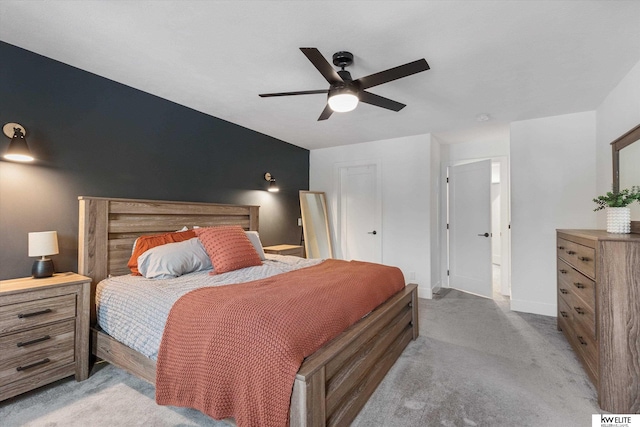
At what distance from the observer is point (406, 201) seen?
4566mm

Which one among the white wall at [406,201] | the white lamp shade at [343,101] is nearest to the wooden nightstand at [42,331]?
the white lamp shade at [343,101]

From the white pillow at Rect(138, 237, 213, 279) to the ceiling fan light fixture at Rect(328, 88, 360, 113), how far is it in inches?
67.8

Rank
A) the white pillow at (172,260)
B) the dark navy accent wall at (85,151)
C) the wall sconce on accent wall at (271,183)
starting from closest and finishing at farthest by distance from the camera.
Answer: the dark navy accent wall at (85,151)
the white pillow at (172,260)
the wall sconce on accent wall at (271,183)

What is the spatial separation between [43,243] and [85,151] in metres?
0.88

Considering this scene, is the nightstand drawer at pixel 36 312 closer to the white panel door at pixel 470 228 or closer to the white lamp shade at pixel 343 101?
the white lamp shade at pixel 343 101

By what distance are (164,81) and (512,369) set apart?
3858 mm

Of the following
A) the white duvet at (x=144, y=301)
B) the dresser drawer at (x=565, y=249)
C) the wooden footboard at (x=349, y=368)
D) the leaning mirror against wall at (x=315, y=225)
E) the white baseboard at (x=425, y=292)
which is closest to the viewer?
the wooden footboard at (x=349, y=368)

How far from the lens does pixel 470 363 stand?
2438mm

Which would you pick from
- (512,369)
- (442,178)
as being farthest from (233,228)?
(442,178)

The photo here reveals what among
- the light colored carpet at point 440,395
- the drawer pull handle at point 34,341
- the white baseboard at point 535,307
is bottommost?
the light colored carpet at point 440,395

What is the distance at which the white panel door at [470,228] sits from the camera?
4.47 m

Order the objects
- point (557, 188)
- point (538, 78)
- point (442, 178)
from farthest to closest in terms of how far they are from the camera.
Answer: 1. point (442, 178)
2. point (557, 188)
3. point (538, 78)

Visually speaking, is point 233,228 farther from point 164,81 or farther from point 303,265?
point 164,81

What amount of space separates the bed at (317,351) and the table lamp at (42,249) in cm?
24
